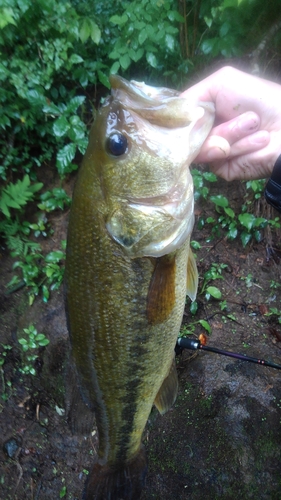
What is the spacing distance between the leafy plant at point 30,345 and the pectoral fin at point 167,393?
1.67 meters

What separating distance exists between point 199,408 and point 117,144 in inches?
88.8

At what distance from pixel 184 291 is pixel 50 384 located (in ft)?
6.87

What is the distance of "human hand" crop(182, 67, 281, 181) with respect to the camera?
158 centimetres

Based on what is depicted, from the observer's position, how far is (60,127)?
11.5 feet

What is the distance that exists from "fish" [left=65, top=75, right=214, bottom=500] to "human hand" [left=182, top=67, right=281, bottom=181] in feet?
0.44

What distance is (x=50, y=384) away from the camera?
322cm

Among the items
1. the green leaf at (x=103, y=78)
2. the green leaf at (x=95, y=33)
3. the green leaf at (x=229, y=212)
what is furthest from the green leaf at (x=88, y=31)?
the green leaf at (x=229, y=212)

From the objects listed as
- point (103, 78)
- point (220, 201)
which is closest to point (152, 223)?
point (220, 201)

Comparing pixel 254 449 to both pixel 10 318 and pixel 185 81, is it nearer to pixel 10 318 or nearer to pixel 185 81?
pixel 10 318

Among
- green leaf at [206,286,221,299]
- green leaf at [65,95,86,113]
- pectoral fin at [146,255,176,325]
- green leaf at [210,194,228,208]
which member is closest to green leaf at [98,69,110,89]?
green leaf at [65,95,86,113]

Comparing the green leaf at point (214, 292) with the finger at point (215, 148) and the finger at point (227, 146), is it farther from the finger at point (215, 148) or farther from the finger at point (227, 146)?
the finger at point (215, 148)

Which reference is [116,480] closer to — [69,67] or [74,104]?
[74,104]

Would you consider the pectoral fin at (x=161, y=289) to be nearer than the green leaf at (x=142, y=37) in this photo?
Yes

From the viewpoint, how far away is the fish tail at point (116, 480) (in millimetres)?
1988
